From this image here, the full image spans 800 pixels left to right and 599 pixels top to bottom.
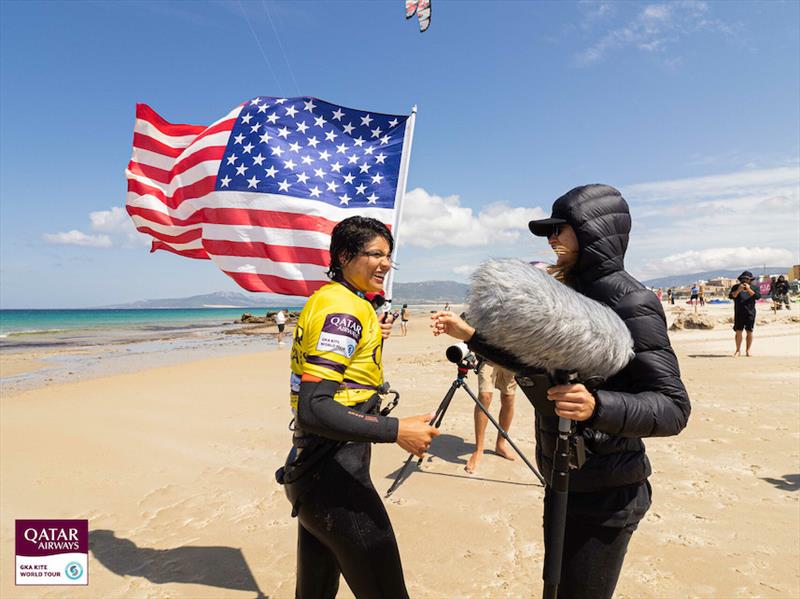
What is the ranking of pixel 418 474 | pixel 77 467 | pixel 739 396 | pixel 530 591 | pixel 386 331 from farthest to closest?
pixel 739 396
pixel 77 467
pixel 418 474
pixel 530 591
pixel 386 331

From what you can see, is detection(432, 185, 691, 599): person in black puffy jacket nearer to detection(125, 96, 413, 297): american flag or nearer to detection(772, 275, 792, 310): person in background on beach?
detection(125, 96, 413, 297): american flag

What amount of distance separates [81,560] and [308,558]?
280 centimetres

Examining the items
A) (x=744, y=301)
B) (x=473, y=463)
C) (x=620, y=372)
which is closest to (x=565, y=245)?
(x=620, y=372)

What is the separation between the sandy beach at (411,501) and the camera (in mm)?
3613

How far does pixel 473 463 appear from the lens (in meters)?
5.73

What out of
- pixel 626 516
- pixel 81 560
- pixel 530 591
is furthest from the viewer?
pixel 81 560

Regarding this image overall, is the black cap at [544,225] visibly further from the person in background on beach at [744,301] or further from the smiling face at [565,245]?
the person in background on beach at [744,301]

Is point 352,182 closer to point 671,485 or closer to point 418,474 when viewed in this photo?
point 418,474

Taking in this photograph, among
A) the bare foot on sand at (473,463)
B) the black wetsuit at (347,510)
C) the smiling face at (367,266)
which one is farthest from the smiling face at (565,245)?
the bare foot on sand at (473,463)

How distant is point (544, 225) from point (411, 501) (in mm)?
3827

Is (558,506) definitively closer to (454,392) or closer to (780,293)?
(454,392)

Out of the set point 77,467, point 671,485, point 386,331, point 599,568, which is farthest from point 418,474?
point 77,467

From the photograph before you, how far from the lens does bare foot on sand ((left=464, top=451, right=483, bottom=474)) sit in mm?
5660

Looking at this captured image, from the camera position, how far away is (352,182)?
493cm
